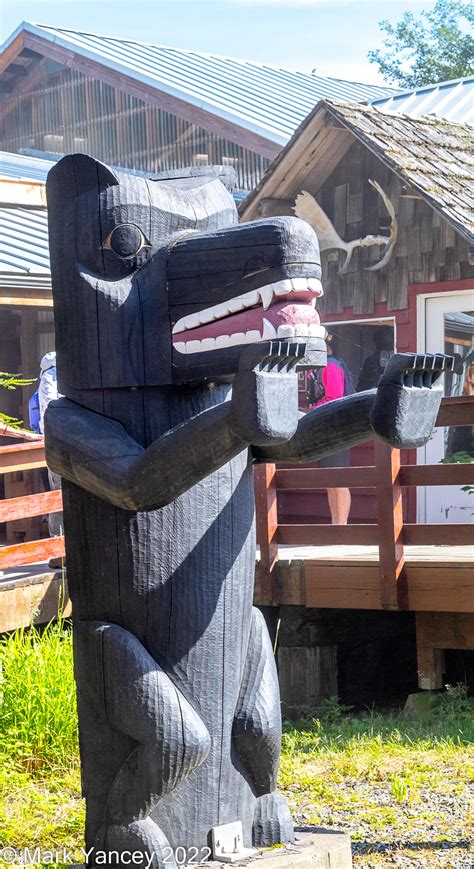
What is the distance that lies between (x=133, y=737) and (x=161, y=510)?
0.52 m

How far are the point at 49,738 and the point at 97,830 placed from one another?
8.53 ft

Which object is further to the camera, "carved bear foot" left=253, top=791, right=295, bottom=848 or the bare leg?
the bare leg

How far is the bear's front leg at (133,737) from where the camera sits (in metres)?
2.52

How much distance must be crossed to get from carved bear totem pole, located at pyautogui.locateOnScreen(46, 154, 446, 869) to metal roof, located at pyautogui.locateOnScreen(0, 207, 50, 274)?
6222 mm

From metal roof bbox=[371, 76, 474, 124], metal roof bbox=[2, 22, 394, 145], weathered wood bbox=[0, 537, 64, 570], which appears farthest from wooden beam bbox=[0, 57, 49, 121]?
weathered wood bbox=[0, 537, 64, 570]

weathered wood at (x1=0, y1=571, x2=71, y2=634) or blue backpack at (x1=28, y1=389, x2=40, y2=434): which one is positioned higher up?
blue backpack at (x1=28, y1=389, x2=40, y2=434)

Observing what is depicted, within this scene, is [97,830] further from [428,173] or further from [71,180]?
[428,173]

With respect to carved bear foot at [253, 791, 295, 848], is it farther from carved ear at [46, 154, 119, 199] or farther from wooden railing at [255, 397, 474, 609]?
wooden railing at [255, 397, 474, 609]

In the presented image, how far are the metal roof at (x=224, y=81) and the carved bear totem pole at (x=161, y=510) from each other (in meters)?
13.5

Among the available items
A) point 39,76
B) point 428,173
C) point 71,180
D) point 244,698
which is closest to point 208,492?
point 244,698

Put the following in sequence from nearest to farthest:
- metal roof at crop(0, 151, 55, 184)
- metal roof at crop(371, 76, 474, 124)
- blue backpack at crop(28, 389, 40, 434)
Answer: blue backpack at crop(28, 389, 40, 434), metal roof at crop(371, 76, 474, 124), metal roof at crop(0, 151, 55, 184)

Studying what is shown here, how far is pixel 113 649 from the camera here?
2.59 meters

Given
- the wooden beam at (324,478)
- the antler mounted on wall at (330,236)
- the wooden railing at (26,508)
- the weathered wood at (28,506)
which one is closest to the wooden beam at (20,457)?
the wooden railing at (26,508)

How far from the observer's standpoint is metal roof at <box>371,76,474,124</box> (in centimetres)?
1227
